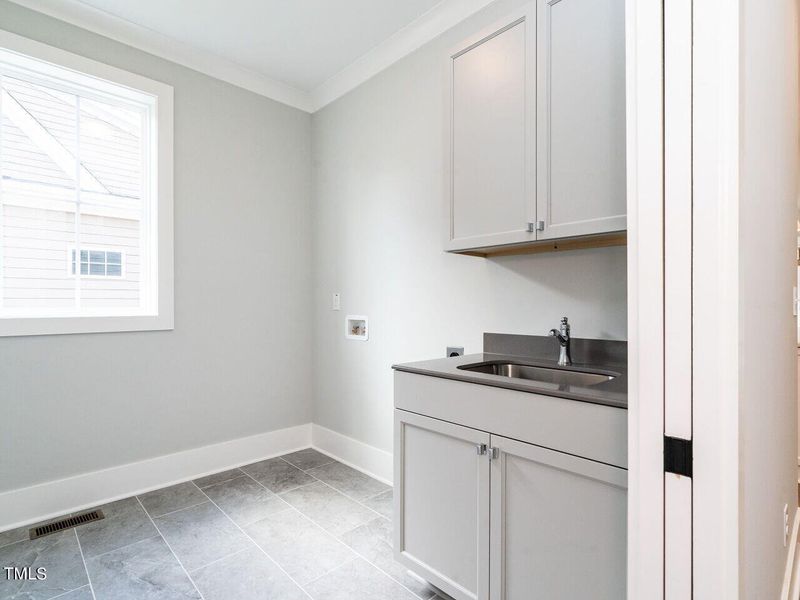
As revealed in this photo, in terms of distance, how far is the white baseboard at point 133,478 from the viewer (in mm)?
2270

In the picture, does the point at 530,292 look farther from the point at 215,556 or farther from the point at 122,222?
the point at 122,222

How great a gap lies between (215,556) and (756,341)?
216 centimetres

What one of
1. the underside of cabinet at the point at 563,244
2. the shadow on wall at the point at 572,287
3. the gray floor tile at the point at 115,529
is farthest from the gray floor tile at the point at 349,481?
the underside of cabinet at the point at 563,244

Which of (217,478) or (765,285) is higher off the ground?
(765,285)

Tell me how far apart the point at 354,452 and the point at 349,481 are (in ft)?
0.90

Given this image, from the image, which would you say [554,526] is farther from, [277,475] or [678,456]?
[277,475]

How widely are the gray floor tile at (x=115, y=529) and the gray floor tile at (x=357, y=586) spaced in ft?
3.17

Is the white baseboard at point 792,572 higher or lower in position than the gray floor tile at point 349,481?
higher

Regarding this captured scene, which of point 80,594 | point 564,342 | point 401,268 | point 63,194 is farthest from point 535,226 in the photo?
point 63,194

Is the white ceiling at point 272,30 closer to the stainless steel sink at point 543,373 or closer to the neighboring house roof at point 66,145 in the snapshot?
the neighboring house roof at point 66,145

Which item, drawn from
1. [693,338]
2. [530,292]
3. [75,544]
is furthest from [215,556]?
[693,338]

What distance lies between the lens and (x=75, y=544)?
207 cm

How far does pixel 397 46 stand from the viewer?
107 inches

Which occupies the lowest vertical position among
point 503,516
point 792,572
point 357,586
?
point 357,586
